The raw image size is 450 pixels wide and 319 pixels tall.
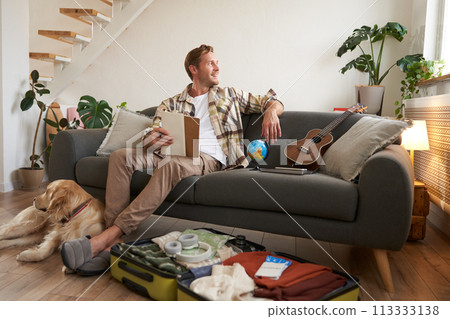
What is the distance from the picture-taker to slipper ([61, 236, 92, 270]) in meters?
1.69

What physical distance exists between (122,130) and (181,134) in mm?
691

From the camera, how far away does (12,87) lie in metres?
3.50

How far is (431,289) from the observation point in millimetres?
1679

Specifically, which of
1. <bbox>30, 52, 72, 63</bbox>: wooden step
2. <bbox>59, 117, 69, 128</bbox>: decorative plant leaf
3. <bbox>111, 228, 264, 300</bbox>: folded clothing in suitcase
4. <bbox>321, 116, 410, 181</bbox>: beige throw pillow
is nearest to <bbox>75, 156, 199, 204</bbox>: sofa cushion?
<bbox>111, 228, 264, 300</bbox>: folded clothing in suitcase

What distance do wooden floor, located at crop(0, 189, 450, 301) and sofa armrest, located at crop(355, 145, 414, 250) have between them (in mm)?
208

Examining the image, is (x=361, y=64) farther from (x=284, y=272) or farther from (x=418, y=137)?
(x=284, y=272)

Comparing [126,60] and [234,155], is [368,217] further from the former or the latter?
[126,60]

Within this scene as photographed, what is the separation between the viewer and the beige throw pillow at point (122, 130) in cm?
270

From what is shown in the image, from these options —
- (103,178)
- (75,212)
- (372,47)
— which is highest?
(372,47)

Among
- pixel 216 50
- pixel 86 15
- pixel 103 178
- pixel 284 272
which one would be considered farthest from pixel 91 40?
pixel 284 272

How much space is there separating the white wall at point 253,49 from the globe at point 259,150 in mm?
2075

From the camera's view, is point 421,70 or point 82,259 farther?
point 421,70

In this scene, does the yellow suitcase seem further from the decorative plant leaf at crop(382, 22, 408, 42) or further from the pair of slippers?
the decorative plant leaf at crop(382, 22, 408, 42)
